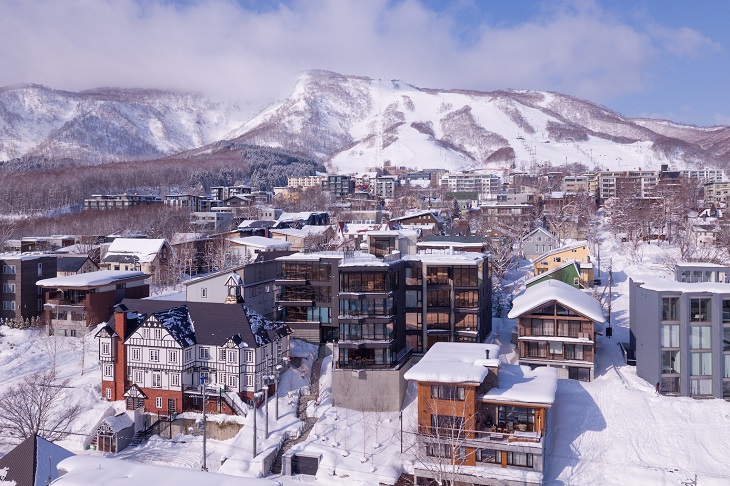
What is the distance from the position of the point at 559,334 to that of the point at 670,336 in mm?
4292

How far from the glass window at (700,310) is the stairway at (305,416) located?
1573cm

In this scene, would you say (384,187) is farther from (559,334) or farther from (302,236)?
(559,334)

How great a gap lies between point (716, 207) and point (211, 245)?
206ft

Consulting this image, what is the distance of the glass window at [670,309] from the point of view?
25672 mm

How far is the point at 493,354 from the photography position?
77.8 ft

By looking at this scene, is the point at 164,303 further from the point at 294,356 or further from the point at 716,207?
the point at 716,207

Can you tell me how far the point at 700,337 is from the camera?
83.5ft

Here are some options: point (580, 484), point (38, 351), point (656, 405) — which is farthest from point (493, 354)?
point (38, 351)

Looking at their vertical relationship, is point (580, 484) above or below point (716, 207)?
below

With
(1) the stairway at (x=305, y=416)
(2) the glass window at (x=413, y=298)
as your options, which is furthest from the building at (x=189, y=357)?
(2) the glass window at (x=413, y=298)

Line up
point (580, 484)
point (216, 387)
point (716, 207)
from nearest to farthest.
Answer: point (580, 484) < point (216, 387) < point (716, 207)

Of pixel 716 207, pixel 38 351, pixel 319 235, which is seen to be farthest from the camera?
pixel 716 207

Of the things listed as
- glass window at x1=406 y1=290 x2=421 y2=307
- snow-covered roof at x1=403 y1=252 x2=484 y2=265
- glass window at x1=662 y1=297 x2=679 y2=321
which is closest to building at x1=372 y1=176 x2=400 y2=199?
snow-covered roof at x1=403 y1=252 x2=484 y2=265

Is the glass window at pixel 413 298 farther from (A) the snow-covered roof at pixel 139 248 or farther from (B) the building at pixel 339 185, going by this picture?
(B) the building at pixel 339 185
